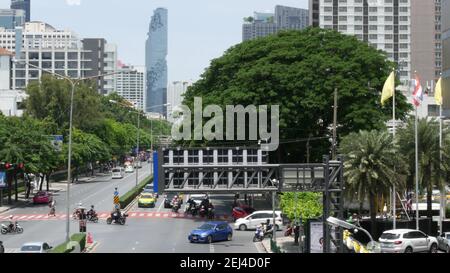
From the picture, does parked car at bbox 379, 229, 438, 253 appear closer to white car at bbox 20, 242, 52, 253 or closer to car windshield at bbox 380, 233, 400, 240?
car windshield at bbox 380, 233, 400, 240

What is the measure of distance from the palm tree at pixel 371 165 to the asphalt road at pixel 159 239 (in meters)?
6.46

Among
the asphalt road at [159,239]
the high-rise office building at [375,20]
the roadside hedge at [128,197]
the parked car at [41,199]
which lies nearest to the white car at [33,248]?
the asphalt road at [159,239]

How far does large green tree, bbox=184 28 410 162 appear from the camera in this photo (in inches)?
2279

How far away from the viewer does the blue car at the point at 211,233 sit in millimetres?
42219

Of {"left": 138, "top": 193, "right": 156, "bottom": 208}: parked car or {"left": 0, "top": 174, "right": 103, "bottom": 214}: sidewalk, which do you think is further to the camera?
{"left": 138, "top": 193, "right": 156, "bottom": 208}: parked car

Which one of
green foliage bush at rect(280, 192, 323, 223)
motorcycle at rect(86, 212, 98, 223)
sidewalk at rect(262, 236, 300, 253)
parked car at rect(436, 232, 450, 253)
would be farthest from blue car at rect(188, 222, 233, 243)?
motorcycle at rect(86, 212, 98, 223)

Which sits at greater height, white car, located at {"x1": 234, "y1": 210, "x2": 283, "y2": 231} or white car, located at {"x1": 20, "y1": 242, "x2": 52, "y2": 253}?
white car, located at {"x1": 20, "y1": 242, "x2": 52, "y2": 253}

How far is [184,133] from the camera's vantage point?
6097cm

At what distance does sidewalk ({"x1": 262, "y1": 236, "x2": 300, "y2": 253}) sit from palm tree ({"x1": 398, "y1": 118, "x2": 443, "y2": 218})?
8.14 m

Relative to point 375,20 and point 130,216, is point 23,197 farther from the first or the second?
point 375,20

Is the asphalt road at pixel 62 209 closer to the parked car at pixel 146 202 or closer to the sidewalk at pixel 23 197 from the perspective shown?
the sidewalk at pixel 23 197

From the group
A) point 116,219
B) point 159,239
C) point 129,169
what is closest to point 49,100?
point 129,169

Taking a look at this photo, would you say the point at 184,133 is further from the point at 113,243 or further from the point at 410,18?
the point at 410,18
